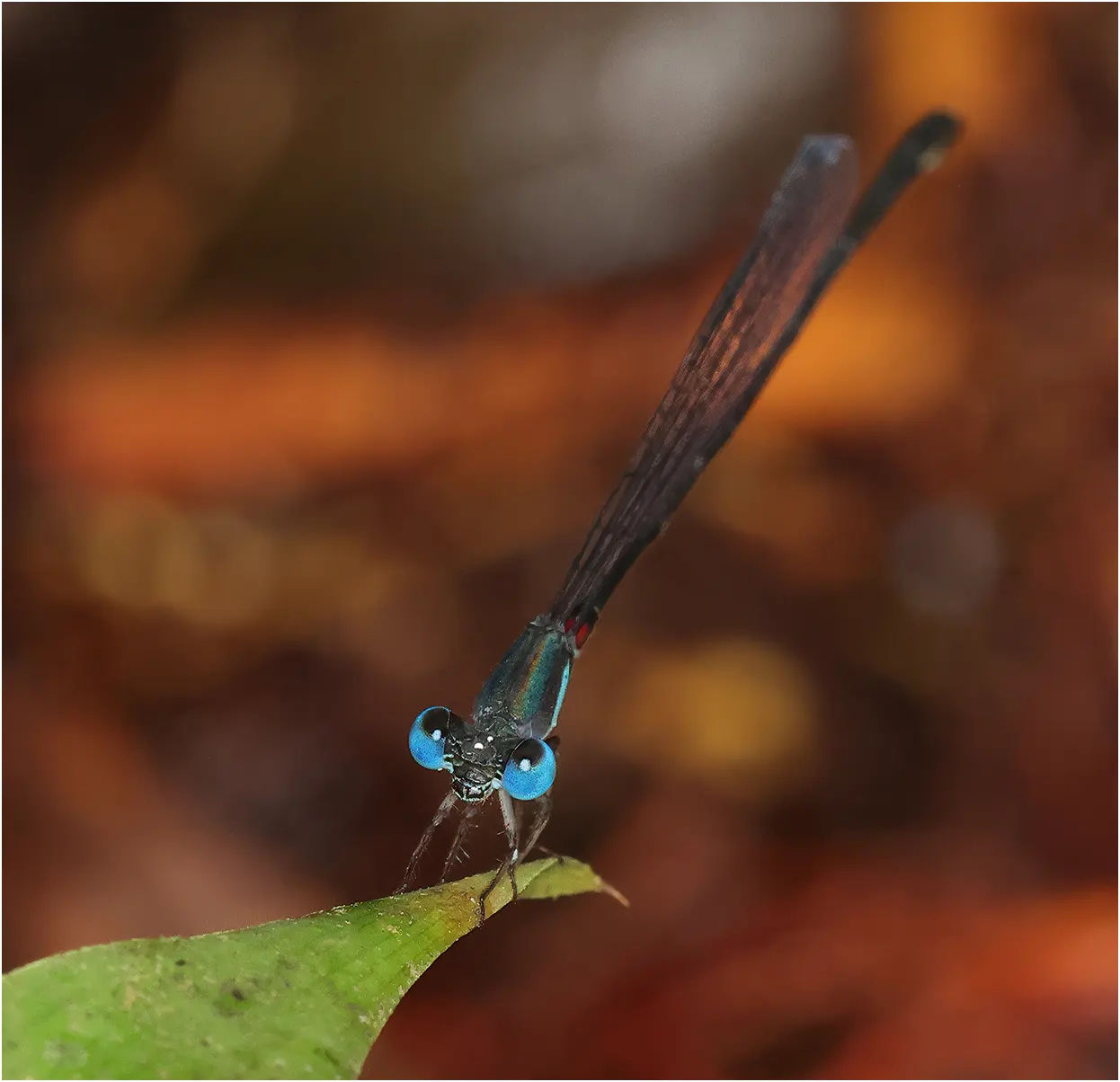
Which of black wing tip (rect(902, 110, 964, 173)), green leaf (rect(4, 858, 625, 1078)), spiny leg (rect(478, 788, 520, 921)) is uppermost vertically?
black wing tip (rect(902, 110, 964, 173))

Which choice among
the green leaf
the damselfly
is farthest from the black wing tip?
the green leaf

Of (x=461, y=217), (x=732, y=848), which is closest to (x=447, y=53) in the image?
(x=461, y=217)

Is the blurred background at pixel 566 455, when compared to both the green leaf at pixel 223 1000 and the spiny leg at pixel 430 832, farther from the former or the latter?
the green leaf at pixel 223 1000

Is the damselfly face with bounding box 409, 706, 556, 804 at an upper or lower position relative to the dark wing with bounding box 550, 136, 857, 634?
lower

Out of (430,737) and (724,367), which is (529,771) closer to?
(430,737)

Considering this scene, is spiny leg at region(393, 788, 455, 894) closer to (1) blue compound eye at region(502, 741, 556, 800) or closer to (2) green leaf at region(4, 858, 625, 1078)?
(1) blue compound eye at region(502, 741, 556, 800)

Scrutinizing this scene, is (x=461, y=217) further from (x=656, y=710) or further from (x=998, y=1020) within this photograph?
(x=998, y=1020)
